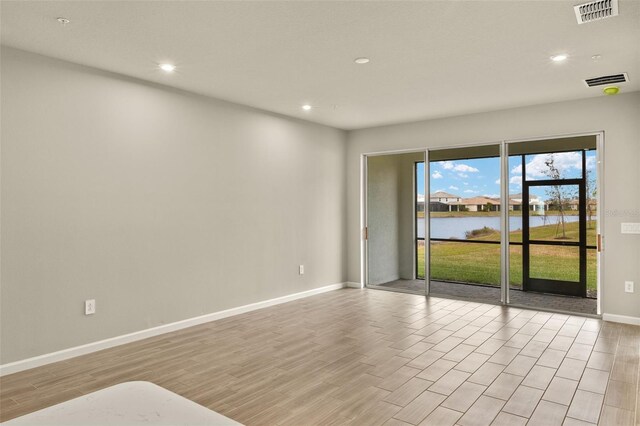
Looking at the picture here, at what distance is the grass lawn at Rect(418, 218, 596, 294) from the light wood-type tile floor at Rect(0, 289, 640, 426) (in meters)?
0.77

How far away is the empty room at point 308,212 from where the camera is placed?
288 cm

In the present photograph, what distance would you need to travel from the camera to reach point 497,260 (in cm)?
581

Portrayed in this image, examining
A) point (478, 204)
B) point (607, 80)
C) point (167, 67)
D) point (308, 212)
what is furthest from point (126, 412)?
point (478, 204)

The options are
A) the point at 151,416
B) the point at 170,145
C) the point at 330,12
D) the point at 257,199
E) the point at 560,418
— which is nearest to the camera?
the point at 151,416

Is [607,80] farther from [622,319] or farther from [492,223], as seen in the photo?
[622,319]

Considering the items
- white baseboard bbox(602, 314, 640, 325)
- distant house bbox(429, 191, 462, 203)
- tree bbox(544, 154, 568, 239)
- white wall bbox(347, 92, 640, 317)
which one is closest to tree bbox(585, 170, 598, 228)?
white wall bbox(347, 92, 640, 317)

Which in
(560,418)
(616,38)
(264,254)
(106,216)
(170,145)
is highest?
(616,38)

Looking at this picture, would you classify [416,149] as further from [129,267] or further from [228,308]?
[129,267]

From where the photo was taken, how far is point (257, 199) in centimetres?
551

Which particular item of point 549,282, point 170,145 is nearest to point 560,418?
point 549,282

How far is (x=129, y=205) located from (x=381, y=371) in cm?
292

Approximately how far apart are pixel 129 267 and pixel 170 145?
1.38 m

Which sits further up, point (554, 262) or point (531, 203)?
point (531, 203)

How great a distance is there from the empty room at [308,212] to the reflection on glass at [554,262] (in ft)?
0.09
